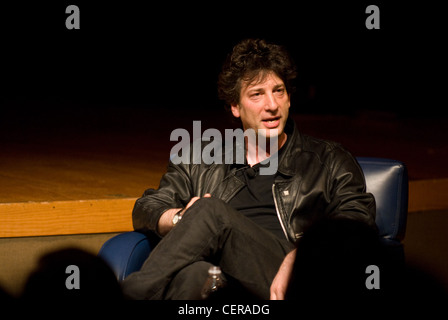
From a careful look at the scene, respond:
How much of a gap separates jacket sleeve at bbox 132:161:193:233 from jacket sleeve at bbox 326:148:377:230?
58cm

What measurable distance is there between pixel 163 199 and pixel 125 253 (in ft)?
1.13

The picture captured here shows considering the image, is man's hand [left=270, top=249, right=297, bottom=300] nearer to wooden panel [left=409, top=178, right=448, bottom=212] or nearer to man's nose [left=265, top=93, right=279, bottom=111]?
man's nose [left=265, top=93, right=279, bottom=111]

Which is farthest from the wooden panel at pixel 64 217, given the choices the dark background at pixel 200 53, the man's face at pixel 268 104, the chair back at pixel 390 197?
the dark background at pixel 200 53

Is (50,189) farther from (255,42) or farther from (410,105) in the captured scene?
(410,105)

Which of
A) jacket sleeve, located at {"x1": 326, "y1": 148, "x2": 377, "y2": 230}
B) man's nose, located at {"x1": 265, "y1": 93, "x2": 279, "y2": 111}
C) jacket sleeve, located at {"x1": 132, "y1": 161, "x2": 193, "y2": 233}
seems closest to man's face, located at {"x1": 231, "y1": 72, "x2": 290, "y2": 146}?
man's nose, located at {"x1": 265, "y1": 93, "x2": 279, "y2": 111}

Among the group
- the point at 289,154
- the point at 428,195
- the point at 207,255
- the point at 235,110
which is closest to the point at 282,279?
the point at 207,255

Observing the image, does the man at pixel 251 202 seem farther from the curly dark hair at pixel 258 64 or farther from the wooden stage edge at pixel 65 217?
the wooden stage edge at pixel 65 217

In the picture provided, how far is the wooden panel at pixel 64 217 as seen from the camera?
100 inches

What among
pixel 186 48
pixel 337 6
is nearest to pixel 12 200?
pixel 337 6

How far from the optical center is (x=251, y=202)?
7.06 feet

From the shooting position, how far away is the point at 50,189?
9.79ft

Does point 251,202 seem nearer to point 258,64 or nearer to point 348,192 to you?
point 348,192
